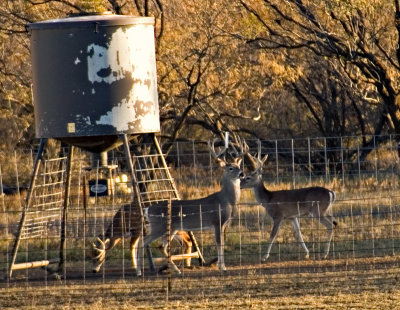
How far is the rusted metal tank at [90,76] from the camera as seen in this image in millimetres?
12664

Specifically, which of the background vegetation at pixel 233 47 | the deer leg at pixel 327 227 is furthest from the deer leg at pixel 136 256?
the background vegetation at pixel 233 47

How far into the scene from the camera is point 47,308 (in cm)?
1052

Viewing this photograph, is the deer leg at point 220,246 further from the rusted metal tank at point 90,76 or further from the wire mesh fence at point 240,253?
the rusted metal tank at point 90,76

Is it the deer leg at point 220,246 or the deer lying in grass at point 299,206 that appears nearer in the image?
the deer leg at point 220,246

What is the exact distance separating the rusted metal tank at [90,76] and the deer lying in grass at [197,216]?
5.38 ft

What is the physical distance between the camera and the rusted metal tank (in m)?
12.7

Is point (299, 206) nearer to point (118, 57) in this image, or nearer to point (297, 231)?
point (297, 231)

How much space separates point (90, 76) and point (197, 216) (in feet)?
9.43

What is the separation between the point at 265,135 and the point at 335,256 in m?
16.2

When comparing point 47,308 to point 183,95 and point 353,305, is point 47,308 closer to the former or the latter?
point 353,305

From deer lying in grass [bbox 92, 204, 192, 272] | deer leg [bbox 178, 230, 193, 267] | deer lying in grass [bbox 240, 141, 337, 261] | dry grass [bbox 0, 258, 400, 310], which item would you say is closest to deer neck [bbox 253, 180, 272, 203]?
deer lying in grass [bbox 240, 141, 337, 261]

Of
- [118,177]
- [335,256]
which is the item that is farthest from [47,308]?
[118,177]

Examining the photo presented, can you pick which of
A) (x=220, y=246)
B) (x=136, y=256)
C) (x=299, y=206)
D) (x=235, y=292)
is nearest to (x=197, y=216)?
(x=220, y=246)

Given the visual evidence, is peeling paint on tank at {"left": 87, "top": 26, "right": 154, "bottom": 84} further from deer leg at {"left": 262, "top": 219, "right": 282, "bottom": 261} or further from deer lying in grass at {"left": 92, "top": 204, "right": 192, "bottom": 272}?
deer leg at {"left": 262, "top": 219, "right": 282, "bottom": 261}
